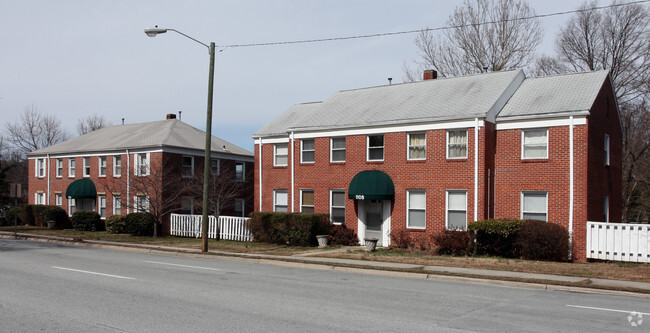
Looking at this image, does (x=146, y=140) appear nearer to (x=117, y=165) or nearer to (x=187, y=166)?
(x=117, y=165)

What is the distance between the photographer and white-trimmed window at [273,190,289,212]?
92.6 feet

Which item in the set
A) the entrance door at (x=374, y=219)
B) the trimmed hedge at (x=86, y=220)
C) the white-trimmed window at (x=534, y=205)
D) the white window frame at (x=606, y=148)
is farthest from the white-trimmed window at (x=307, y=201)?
the trimmed hedge at (x=86, y=220)

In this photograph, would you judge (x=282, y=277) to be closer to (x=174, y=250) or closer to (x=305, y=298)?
(x=305, y=298)

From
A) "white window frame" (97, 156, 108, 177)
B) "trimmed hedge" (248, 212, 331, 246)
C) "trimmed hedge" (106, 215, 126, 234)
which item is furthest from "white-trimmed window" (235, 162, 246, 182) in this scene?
"trimmed hedge" (248, 212, 331, 246)

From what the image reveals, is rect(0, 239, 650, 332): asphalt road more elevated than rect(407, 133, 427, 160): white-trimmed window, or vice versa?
rect(407, 133, 427, 160): white-trimmed window

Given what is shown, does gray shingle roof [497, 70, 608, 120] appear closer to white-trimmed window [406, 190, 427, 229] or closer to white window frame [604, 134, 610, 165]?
white window frame [604, 134, 610, 165]

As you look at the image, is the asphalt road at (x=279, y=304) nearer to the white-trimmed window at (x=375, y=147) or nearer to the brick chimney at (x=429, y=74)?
the white-trimmed window at (x=375, y=147)

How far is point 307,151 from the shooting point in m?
27.2

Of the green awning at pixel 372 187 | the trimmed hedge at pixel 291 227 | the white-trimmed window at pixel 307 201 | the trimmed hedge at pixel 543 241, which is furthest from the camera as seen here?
the white-trimmed window at pixel 307 201

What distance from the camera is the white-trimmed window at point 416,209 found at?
23.3 metres

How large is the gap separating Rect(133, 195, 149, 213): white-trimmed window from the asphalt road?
653 inches

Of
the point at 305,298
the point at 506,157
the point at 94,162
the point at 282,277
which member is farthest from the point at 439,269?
the point at 94,162

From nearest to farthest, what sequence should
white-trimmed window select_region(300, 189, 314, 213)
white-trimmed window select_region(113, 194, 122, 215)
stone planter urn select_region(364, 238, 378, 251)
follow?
stone planter urn select_region(364, 238, 378, 251) → white-trimmed window select_region(300, 189, 314, 213) → white-trimmed window select_region(113, 194, 122, 215)

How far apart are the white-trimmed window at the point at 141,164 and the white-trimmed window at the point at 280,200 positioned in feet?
33.8
